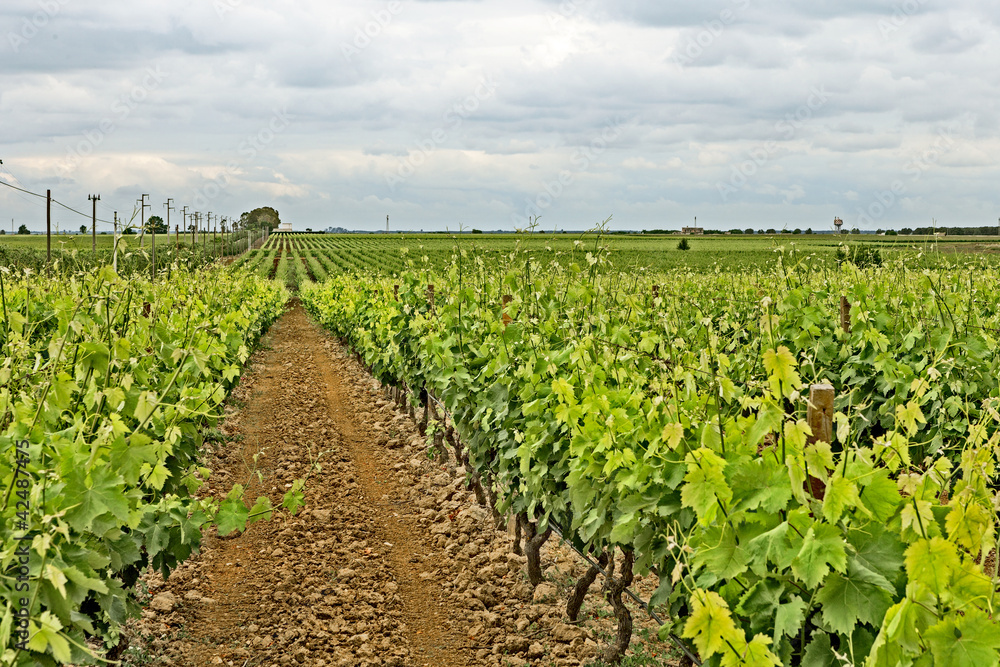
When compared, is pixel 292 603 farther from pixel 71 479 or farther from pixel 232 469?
pixel 232 469

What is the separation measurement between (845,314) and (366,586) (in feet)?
16.1

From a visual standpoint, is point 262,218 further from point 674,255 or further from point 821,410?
point 821,410

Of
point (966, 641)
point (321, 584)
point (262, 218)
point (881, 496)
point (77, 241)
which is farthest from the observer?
point (262, 218)

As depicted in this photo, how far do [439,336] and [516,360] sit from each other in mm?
1831

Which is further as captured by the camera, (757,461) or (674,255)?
(674,255)

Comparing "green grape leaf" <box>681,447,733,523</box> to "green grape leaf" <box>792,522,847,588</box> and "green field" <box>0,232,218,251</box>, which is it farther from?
"green field" <box>0,232,218,251</box>

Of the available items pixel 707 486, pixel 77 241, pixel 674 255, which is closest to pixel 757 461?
pixel 707 486

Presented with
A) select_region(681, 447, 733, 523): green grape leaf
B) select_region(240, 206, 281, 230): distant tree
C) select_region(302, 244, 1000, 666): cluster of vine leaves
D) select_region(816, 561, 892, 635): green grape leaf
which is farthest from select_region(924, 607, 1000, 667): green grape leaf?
select_region(240, 206, 281, 230): distant tree

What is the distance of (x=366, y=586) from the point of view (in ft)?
18.5

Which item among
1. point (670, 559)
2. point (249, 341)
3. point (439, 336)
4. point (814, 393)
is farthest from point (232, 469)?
point (814, 393)

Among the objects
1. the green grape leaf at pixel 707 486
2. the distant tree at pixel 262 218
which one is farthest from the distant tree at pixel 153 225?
the distant tree at pixel 262 218

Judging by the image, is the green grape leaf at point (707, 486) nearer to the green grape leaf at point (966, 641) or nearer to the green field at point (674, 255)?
the green grape leaf at point (966, 641)

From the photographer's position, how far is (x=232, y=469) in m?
8.52

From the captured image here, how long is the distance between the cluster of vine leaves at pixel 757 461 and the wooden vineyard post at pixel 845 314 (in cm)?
12
